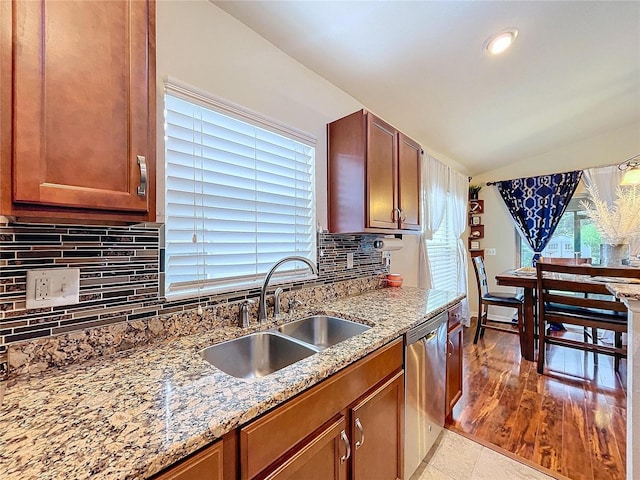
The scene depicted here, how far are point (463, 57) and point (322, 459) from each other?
2366mm

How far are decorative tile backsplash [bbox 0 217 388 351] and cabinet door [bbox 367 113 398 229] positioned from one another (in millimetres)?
1127

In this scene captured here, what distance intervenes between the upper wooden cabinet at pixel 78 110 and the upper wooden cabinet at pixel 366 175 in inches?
47.2

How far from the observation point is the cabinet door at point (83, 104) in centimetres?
66

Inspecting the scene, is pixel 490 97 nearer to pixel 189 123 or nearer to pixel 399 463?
pixel 189 123

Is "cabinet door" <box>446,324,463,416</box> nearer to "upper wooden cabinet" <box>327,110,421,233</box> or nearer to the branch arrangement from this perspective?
"upper wooden cabinet" <box>327,110,421,233</box>

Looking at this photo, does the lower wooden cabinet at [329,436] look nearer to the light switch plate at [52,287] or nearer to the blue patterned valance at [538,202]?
the light switch plate at [52,287]

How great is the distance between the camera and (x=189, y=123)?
1274 mm

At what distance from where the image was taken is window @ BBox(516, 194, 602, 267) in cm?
382

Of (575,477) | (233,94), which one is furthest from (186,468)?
(575,477)

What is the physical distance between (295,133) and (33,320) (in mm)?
1446

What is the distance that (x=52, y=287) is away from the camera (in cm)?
90

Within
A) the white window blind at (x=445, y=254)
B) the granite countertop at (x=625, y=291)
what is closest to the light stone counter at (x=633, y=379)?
the granite countertop at (x=625, y=291)

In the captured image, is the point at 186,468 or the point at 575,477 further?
the point at 575,477

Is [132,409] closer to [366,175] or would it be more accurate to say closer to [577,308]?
[366,175]
